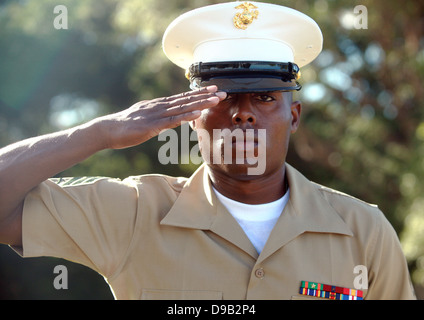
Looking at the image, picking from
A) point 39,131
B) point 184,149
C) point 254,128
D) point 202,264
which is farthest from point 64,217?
point 39,131

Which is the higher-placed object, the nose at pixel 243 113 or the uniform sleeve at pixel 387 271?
the nose at pixel 243 113

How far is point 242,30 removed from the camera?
270 centimetres

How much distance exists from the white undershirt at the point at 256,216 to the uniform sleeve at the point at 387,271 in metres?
0.46

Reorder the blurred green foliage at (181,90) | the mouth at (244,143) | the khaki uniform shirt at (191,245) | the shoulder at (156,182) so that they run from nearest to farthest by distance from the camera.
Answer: the khaki uniform shirt at (191,245), the mouth at (244,143), the shoulder at (156,182), the blurred green foliage at (181,90)

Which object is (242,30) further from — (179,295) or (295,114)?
(179,295)

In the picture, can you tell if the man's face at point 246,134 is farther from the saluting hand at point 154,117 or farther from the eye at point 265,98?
the saluting hand at point 154,117

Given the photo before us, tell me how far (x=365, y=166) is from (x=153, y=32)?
3844mm

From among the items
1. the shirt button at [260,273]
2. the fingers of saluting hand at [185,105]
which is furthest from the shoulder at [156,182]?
the shirt button at [260,273]

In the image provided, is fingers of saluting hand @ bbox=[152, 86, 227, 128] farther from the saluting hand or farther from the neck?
the neck

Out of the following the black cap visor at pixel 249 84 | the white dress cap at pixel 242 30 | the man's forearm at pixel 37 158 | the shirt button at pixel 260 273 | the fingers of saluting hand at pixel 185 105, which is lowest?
the shirt button at pixel 260 273

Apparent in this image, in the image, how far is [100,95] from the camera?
13.1m

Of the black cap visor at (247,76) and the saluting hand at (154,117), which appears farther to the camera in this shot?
the black cap visor at (247,76)

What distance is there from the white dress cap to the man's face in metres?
0.22

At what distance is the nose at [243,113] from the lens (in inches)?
100
